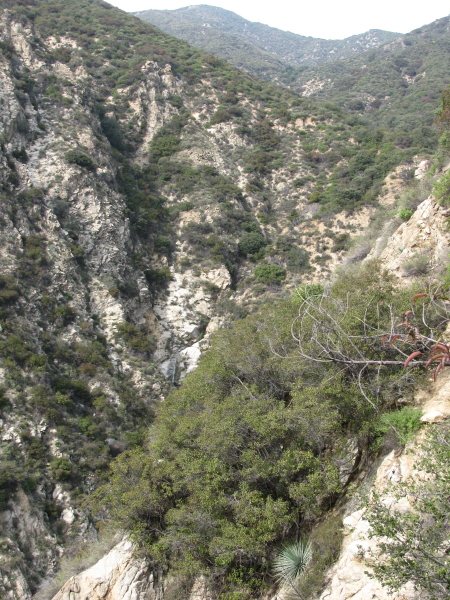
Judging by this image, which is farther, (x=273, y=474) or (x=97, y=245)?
(x=97, y=245)

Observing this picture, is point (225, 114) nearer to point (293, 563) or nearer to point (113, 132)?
point (113, 132)

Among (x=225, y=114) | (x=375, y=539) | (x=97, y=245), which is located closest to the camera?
(x=375, y=539)

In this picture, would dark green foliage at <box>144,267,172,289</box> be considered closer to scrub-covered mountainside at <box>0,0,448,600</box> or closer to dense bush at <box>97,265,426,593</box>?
scrub-covered mountainside at <box>0,0,448,600</box>

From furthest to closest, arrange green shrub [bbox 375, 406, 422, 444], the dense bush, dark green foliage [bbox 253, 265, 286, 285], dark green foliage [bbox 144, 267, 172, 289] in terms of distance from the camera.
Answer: dark green foliage [bbox 144, 267, 172, 289], dark green foliage [bbox 253, 265, 286, 285], the dense bush, green shrub [bbox 375, 406, 422, 444]

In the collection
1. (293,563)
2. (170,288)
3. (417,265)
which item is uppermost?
(170,288)

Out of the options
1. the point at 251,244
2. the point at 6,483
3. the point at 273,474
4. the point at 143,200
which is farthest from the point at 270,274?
the point at 273,474

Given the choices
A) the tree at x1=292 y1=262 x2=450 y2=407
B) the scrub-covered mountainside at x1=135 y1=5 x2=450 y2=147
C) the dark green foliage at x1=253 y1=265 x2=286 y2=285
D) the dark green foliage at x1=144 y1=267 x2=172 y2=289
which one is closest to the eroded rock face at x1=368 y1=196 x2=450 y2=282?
the tree at x1=292 y1=262 x2=450 y2=407

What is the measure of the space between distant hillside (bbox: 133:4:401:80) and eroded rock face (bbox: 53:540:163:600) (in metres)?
93.0

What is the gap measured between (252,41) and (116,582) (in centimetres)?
15343

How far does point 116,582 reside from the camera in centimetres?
977

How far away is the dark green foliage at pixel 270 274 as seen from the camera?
3020 cm

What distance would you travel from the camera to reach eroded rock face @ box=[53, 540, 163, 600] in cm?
957

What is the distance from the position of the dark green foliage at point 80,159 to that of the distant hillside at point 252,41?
66.5 metres

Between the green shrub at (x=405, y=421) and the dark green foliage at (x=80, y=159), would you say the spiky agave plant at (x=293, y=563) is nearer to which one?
the green shrub at (x=405, y=421)
